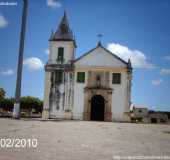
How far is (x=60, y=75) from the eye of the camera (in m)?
33.8

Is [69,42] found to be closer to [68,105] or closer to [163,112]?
[68,105]

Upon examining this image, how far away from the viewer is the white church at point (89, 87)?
107 ft

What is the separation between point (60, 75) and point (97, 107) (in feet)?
19.3

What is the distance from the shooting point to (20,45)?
19.7m

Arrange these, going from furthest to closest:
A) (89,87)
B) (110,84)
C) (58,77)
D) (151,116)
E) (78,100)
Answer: (151,116) < (58,77) < (78,100) < (110,84) < (89,87)

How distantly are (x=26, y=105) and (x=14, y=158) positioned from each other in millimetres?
67953

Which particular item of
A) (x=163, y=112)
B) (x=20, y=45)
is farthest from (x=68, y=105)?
(x=163, y=112)

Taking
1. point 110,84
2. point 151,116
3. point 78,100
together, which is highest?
point 110,84

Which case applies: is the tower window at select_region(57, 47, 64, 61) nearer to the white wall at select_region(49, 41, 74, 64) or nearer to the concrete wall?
the white wall at select_region(49, 41, 74, 64)

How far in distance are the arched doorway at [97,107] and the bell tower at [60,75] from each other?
273cm

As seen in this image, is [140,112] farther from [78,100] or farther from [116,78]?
[78,100]
